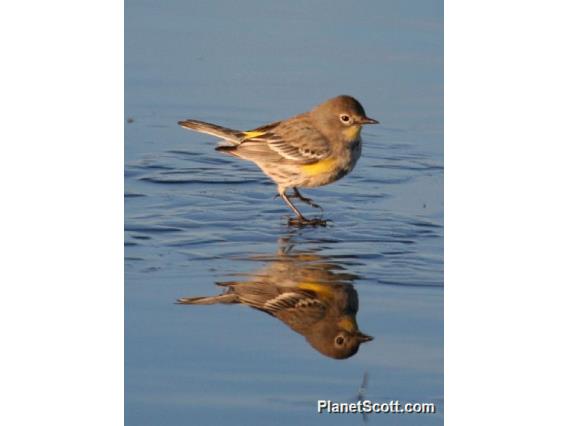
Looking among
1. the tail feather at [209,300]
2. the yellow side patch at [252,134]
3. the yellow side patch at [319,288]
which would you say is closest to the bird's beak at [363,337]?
the yellow side patch at [319,288]

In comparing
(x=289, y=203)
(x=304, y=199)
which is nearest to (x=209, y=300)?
(x=289, y=203)

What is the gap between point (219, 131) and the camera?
34.4 ft

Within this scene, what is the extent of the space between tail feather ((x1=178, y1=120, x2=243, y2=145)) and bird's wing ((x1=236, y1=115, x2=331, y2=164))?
0.07 meters

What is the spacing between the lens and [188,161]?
34.9 ft

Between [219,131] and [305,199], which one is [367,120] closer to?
[305,199]

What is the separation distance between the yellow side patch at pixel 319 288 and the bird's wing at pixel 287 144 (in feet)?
7.57

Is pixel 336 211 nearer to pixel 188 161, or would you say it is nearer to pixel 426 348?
pixel 188 161

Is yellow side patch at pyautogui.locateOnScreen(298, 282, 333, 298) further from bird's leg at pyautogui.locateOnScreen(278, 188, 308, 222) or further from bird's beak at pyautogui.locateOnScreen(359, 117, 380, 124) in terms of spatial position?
bird's beak at pyautogui.locateOnScreen(359, 117, 380, 124)

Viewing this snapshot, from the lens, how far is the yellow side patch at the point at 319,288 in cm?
805

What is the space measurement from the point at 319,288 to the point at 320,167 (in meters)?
2.35

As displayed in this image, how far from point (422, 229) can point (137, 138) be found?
2667mm

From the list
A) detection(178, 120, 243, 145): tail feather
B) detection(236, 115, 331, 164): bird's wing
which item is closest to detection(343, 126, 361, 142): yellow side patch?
detection(236, 115, 331, 164): bird's wing

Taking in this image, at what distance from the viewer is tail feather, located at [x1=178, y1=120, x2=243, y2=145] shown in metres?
10.5
